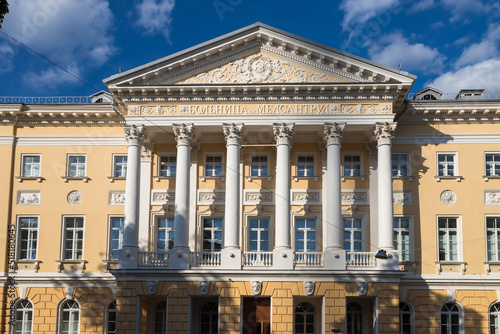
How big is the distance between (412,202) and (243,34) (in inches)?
447

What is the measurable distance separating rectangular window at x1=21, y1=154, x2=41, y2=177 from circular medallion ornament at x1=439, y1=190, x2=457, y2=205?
20050 mm

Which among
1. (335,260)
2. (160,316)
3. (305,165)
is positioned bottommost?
(160,316)

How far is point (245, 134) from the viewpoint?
118ft

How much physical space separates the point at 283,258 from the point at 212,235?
4.63 metres

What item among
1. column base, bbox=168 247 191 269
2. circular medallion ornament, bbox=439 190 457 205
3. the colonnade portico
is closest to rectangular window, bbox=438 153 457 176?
circular medallion ornament, bbox=439 190 457 205

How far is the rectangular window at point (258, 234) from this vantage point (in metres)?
36.0

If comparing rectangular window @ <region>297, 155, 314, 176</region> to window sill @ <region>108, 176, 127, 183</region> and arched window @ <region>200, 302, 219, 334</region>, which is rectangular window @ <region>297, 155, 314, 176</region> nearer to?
arched window @ <region>200, 302, 219, 334</region>

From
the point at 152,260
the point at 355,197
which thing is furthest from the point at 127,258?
the point at 355,197

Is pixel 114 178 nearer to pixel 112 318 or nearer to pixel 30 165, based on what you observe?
pixel 30 165

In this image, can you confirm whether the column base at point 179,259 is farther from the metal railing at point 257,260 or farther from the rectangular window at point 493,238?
the rectangular window at point 493,238

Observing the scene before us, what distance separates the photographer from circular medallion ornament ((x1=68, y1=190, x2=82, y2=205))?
37.1 meters

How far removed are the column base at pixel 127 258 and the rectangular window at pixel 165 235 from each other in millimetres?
2739

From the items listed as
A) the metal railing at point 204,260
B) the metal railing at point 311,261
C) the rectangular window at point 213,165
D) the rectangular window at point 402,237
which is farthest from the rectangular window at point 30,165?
the rectangular window at point 402,237

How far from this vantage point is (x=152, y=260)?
33.9m
